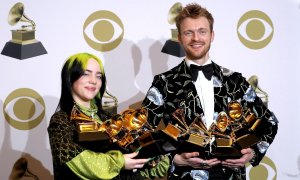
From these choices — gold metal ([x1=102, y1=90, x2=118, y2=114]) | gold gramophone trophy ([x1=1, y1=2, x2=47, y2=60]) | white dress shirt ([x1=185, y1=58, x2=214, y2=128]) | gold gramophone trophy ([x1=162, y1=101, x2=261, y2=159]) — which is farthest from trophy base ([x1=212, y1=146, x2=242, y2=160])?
gold gramophone trophy ([x1=1, y1=2, x2=47, y2=60])

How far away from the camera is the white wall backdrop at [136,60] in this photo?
1.61m

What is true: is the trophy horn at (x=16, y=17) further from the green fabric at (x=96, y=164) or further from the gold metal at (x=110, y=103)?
the green fabric at (x=96, y=164)

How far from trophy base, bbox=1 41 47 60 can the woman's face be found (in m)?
0.47

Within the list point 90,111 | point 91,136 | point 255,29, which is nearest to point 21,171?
point 90,111

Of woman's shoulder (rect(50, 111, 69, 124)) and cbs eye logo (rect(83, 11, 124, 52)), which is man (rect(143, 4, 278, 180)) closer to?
woman's shoulder (rect(50, 111, 69, 124))

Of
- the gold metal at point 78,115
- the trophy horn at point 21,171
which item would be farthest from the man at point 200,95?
the trophy horn at point 21,171

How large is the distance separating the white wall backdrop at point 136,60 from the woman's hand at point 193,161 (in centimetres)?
49

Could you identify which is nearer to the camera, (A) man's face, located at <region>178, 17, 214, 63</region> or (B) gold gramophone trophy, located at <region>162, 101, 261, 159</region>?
(B) gold gramophone trophy, located at <region>162, 101, 261, 159</region>

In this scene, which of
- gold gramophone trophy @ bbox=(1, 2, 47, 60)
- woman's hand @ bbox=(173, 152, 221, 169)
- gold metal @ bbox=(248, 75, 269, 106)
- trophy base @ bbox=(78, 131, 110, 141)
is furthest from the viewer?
gold metal @ bbox=(248, 75, 269, 106)

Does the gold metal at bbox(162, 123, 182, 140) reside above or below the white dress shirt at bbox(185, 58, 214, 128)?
below

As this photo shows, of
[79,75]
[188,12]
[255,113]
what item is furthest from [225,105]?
[79,75]

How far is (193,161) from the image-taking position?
1.19m

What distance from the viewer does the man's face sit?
4.26 ft

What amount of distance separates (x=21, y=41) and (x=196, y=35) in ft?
2.27
